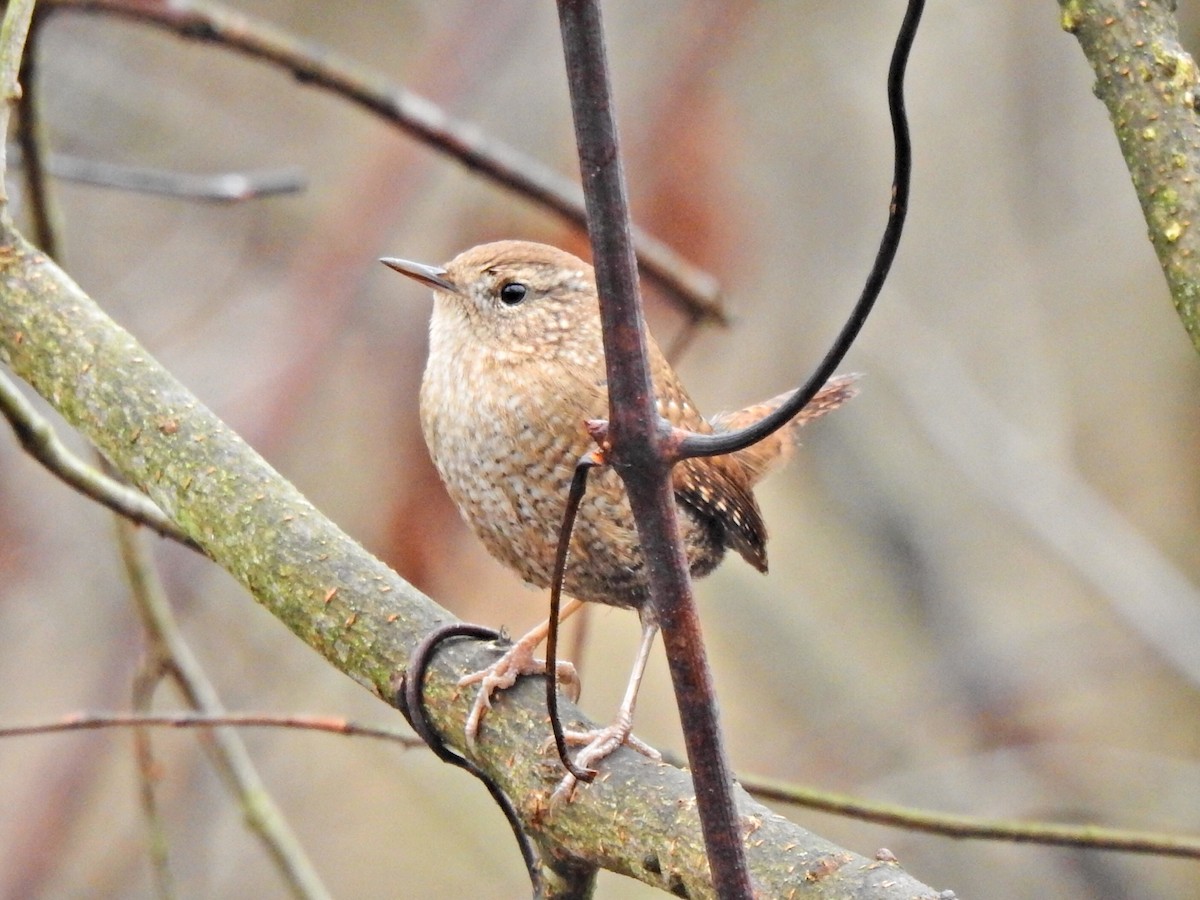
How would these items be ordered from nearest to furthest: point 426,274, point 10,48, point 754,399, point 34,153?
point 10,48, point 34,153, point 426,274, point 754,399

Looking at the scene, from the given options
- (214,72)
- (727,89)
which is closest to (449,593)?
(727,89)

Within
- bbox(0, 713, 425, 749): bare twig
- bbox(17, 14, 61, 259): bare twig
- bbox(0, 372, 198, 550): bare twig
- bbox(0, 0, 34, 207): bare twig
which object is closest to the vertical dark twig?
bbox(0, 713, 425, 749): bare twig

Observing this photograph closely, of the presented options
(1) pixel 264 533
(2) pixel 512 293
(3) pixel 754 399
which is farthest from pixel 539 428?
(3) pixel 754 399

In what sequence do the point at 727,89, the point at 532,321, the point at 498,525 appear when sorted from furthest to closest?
1. the point at 727,89
2. the point at 532,321
3. the point at 498,525

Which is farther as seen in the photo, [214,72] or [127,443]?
[214,72]

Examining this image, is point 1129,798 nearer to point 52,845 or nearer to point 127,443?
point 52,845

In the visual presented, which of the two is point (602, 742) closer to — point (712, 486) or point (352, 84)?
point (712, 486)
